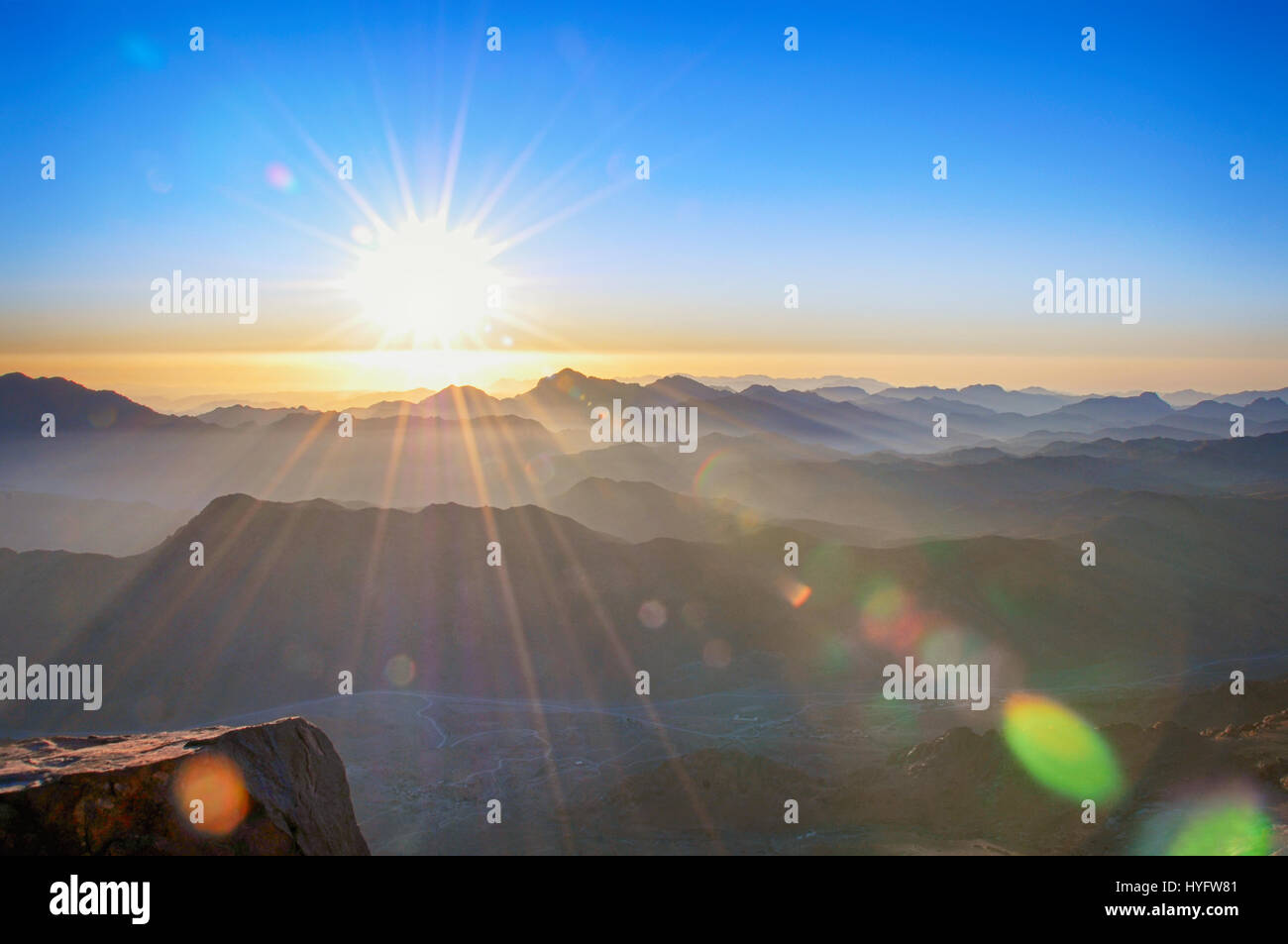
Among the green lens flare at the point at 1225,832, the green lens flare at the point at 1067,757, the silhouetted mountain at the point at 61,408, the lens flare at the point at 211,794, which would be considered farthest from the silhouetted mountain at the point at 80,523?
the lens flare at the point at 211,794

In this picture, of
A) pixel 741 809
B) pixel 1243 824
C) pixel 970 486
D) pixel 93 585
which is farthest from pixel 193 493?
pixel 1243 824

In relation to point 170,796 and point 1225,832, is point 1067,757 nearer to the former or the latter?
point 1225,832

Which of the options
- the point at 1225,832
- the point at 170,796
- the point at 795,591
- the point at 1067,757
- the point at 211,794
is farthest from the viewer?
the point at 795,591

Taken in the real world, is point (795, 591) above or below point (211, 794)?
below

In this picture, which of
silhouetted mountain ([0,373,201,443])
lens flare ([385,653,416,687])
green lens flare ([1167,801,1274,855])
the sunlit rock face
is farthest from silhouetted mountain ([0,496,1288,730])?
silhouetted mountain ([0,373,201,443])

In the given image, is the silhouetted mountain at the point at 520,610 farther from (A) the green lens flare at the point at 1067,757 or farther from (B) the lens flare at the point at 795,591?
(A) the green lens flare at the point at 1067,757

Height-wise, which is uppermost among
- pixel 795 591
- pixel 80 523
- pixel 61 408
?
pixel 61 408

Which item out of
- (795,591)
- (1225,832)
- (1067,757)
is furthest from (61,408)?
(1225,832)
